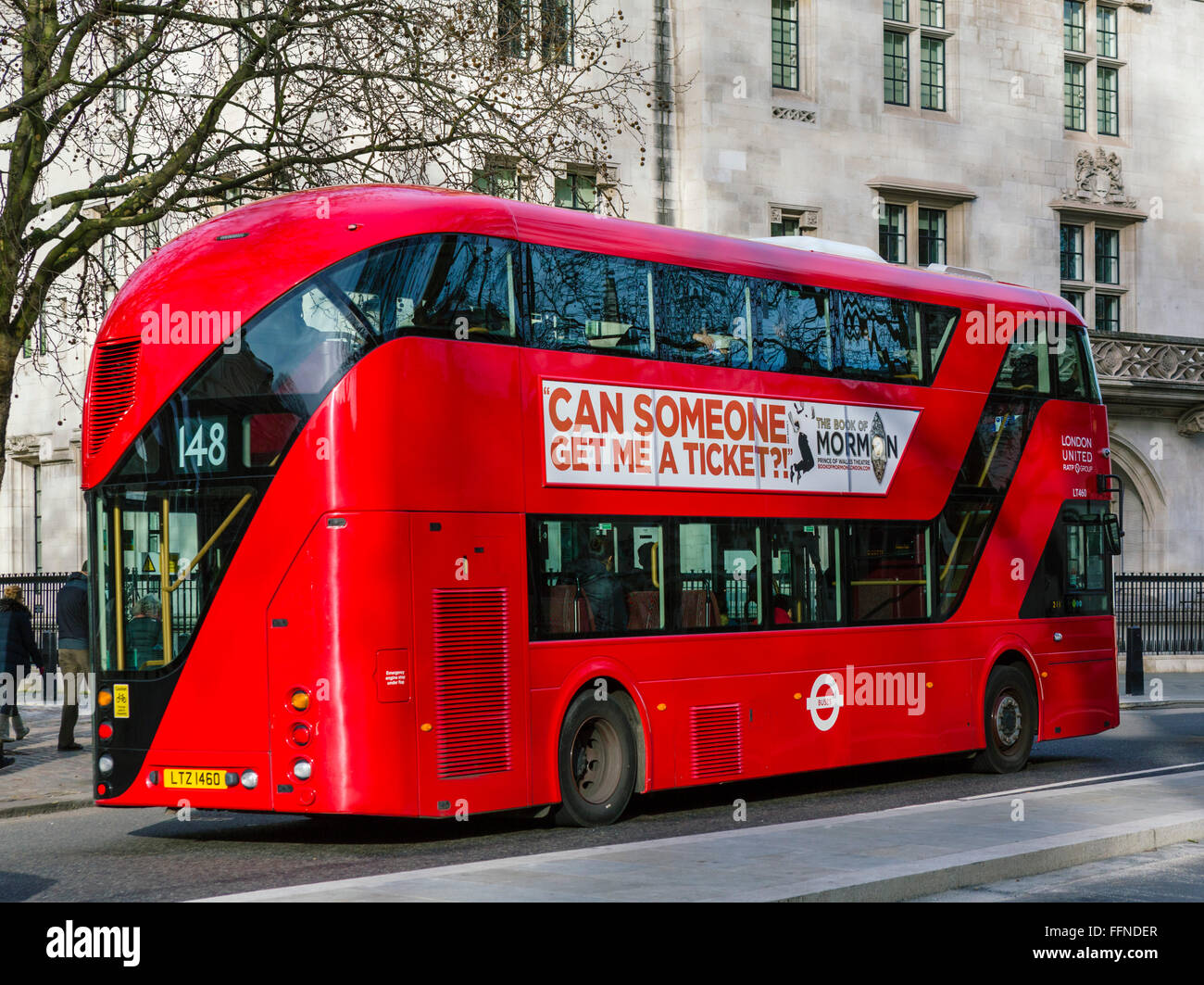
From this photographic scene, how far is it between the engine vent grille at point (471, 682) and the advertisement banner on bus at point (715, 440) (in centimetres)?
116

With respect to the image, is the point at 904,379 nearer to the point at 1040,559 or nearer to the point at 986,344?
the point at 986,344

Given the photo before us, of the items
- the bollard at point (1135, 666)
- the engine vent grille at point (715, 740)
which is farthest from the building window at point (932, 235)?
the engine vent grille at point (715, 740)

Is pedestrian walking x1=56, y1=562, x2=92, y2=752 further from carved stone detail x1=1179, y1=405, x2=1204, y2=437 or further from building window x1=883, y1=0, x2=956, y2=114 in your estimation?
carved stone detail x1=1179, y1=405, x2=1204, y2=437

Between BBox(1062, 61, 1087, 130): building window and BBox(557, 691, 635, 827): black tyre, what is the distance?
26141 millimetres

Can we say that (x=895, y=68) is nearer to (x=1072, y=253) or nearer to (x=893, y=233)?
(x=893, y=233)

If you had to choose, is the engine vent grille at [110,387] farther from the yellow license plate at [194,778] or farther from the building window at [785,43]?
the building window at [785,43]

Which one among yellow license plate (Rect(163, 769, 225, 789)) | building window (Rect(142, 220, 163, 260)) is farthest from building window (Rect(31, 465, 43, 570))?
yellow license plate (Rect(163, 769, 225, 789))

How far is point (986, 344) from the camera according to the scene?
1645cm

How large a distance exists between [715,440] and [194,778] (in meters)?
4.70

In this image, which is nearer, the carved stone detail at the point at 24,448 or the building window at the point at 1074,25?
the carved stone detail at the point at 24,448

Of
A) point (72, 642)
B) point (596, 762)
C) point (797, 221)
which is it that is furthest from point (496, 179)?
point (797, 221)

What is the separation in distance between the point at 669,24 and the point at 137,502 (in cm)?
2028

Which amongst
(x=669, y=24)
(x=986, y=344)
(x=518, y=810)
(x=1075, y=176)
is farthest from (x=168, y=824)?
(x=1075, y=176)

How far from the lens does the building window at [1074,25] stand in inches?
1403
